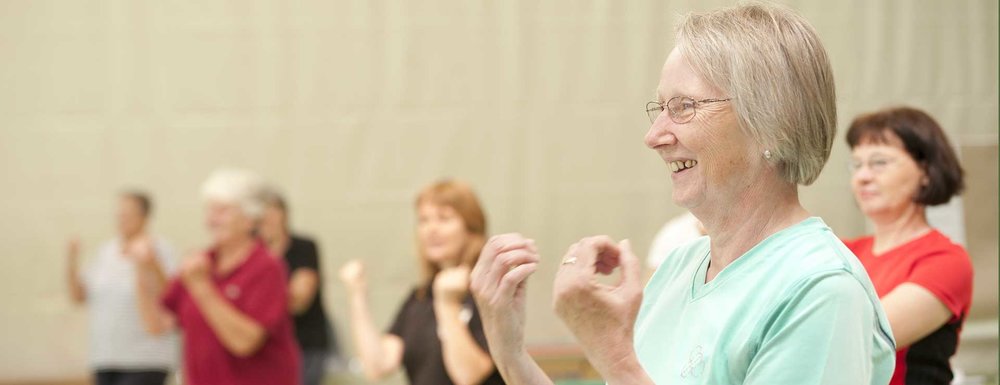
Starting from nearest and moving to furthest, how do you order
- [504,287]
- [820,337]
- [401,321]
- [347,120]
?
[820,337], [504,287], [401,321], [347,120]

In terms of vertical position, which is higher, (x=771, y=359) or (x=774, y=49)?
(x=774, y=49)

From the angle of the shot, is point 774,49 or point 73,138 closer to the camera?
point 774,49

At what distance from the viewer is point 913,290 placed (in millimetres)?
2432

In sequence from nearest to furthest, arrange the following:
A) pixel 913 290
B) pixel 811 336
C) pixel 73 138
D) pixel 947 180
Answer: pixel 811 336 → pixel 913 290 → pixel 947 180 → pixel 73 138

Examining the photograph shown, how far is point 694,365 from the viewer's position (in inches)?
52.9

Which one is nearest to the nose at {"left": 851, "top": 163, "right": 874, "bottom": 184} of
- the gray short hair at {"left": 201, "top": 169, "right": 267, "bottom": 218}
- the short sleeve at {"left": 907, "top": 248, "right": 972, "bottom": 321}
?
the short sleeve at {"left": 907, "top": 248, "right": 972, "bottom": 321}

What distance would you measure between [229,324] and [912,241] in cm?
253

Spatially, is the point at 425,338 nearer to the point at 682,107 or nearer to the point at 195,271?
the point at 195,271

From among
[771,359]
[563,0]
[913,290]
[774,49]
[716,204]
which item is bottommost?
[913,290]

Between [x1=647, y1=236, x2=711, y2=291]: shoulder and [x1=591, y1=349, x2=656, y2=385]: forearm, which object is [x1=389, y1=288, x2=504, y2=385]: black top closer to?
[x1=647, y1=236, x2=711, y2=291]: shoulder

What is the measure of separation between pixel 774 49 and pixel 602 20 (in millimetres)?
4397

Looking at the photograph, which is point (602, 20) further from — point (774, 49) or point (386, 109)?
point (774, 49)

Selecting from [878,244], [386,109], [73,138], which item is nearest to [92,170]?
[73,138]

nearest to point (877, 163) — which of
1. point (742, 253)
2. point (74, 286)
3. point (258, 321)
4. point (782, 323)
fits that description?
point (742, 253)
